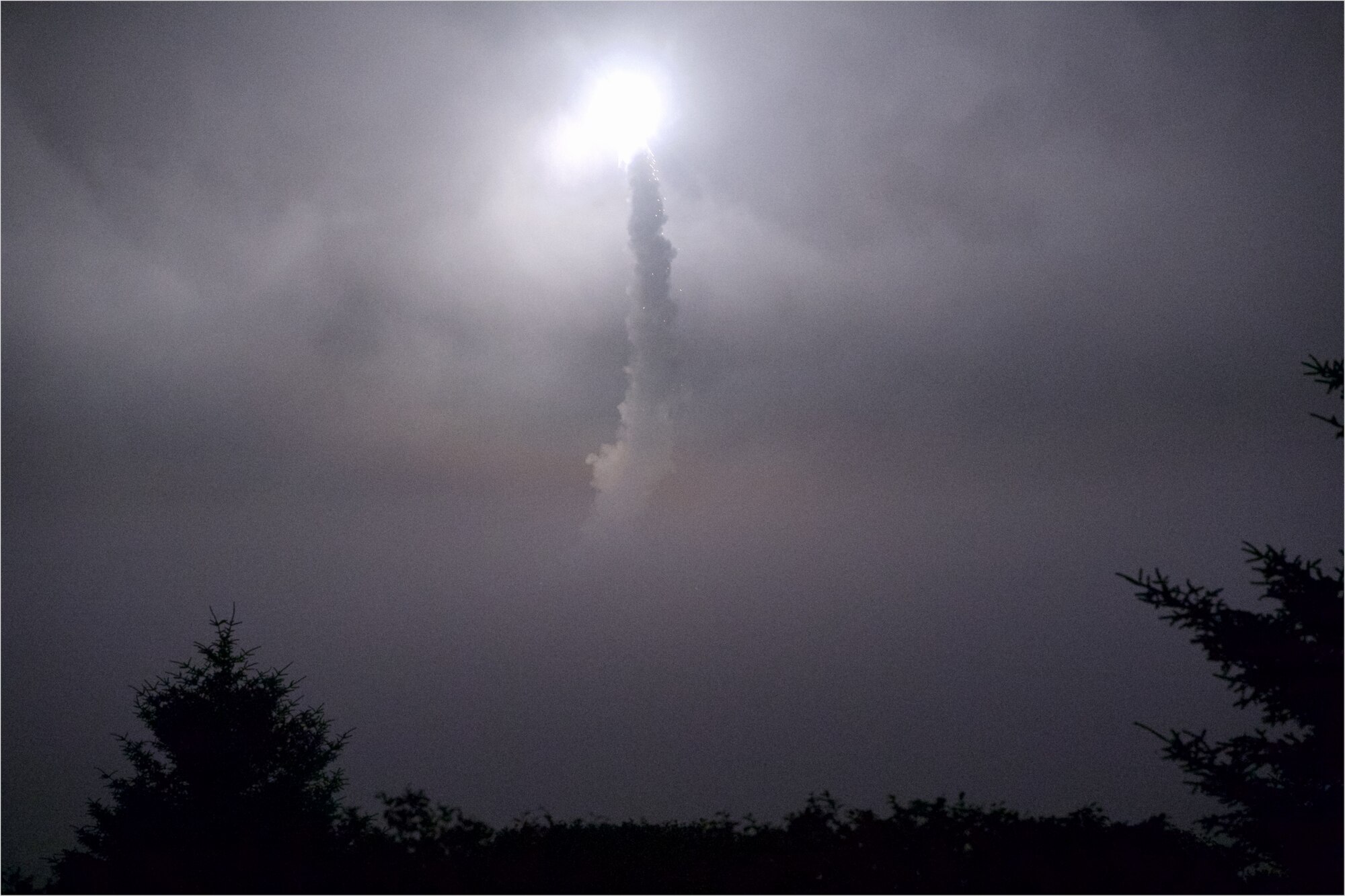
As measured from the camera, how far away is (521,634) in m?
168

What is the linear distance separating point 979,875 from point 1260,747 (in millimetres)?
4214

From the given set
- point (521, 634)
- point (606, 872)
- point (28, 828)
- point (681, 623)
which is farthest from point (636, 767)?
point (521, 634)

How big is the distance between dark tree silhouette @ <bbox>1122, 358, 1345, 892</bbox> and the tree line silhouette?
0.02 metres

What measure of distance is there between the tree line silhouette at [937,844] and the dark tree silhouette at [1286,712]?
18 mm

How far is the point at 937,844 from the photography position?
261 inches

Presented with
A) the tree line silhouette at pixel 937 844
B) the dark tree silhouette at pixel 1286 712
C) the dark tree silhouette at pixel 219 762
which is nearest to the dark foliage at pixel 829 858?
the tree line silhouette at pixel 937 844

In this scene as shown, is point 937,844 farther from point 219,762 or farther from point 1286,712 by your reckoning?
point 219,762

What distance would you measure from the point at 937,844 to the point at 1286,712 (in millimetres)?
4985

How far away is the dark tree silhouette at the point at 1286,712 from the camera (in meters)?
7.16

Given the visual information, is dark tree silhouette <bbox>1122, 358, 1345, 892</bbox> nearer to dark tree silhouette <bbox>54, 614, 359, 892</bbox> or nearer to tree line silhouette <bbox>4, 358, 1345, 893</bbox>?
→ tree line silhouette <bbox>4, 358, 1345, 893</bbox>

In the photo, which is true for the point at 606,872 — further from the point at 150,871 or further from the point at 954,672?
the point at 954,672

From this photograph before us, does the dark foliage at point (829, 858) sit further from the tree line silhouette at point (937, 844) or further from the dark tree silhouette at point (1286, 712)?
the dark tree silhouette at point (1286, 712)

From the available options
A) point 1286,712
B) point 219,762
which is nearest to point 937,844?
point 1286,712

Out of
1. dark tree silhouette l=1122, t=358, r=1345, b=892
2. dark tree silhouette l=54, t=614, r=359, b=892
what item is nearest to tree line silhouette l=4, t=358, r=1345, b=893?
dark tree silhouette l=1122, t=358, r=1345, b=892
